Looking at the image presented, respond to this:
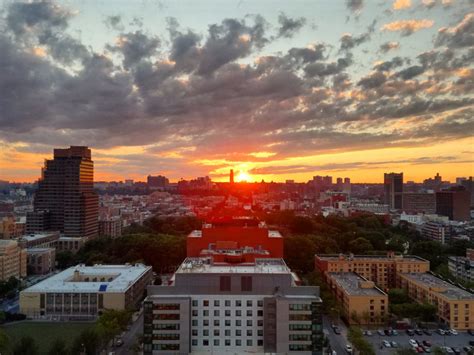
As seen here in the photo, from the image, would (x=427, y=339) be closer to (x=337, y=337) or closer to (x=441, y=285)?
(x=337, y=337)

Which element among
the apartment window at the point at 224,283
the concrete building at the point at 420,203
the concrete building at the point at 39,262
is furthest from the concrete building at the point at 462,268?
the concrete building at the point at 420,203

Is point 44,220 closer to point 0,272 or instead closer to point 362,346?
point 0,272

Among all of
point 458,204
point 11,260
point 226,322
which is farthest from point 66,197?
point 458,204

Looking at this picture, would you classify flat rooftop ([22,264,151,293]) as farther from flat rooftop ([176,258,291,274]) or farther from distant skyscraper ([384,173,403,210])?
distant skyscraper ([384,173,403,210])

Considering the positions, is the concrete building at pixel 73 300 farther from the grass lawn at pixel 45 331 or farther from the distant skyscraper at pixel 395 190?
the distant skyscraper at pixel 395 190

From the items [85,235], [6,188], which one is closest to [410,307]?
[85,235]

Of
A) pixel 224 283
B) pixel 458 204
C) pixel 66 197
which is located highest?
pixel 66 197

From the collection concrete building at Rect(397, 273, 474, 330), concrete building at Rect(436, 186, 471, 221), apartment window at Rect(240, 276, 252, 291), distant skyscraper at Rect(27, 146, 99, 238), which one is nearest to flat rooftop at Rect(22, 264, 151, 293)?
apartment window at Rect(240, 276, 252, 291)
